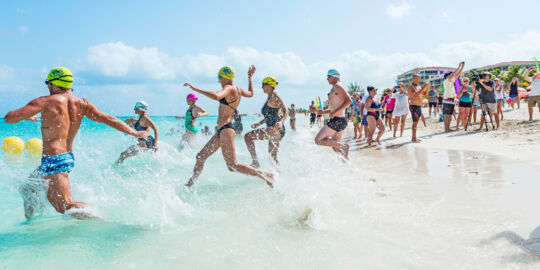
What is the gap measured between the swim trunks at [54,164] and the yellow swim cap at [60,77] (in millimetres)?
744

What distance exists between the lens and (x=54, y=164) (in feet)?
10.9

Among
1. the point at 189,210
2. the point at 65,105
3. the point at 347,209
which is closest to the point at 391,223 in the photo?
the point at 347,209

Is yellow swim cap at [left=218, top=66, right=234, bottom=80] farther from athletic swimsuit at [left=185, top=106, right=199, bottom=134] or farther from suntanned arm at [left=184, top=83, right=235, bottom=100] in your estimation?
athletic swimsuit at [left=185, top=106, right=199, bottom=134]

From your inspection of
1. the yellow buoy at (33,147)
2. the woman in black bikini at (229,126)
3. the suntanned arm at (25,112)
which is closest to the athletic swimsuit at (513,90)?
the woman in black bikini at (229,126)

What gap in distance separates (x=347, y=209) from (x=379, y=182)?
5.09 feet

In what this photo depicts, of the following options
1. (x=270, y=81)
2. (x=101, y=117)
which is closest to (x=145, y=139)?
(x=270, y=81)

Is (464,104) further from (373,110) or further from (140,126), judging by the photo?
(140,126)

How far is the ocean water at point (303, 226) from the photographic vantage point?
2811 mm

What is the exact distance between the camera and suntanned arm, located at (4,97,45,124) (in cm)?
305

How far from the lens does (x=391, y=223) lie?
3479mm

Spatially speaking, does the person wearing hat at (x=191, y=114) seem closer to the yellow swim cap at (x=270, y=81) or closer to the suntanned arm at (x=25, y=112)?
the yellow swim cap at (x=270, y=81)

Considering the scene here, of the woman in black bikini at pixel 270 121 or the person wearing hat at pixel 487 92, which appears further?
the person wearing hat at pixel 487 92

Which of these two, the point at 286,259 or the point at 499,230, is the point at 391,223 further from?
the point at 286,259

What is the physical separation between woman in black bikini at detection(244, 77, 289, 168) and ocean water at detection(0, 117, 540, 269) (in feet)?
3.17
